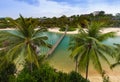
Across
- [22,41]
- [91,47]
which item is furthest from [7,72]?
[91,47]

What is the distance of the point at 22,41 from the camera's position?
1049 inches

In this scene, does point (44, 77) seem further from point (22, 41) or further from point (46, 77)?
point (22, 41)

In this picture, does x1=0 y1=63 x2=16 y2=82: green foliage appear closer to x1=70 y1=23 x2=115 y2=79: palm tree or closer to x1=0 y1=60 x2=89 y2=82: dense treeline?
x1=0 y1=60 x2=89 y2=82: dense treeline

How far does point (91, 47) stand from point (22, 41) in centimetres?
692

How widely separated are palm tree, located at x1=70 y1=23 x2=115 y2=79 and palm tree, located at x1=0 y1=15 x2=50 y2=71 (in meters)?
3.94

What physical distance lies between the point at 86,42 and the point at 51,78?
5.11 m

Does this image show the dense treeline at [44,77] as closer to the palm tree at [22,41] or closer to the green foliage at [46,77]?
the green foliage at [46,77]

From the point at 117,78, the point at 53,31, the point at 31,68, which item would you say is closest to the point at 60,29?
the point at 53,31

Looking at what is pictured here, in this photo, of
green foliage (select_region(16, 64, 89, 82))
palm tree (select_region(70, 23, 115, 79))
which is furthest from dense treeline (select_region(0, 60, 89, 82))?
palm tree (select_region(70, 23, 115, 79))

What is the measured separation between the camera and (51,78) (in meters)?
24.9

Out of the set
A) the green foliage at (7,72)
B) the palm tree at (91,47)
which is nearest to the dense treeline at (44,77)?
the palm tree at (91,47)

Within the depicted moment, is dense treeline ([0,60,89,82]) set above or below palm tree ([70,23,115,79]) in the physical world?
below

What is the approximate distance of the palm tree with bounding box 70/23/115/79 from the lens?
25.7 m

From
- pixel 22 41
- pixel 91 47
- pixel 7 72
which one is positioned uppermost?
pixel 22 41
